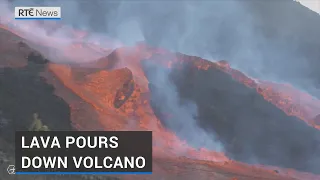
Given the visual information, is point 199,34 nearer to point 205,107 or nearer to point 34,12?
point 205,107

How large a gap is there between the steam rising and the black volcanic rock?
13 centimetres

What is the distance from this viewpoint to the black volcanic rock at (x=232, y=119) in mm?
15883

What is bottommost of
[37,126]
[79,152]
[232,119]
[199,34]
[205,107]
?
[79,152]

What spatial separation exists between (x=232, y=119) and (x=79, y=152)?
604cm

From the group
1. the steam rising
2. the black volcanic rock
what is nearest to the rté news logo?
the steam rising

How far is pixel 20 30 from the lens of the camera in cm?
1591

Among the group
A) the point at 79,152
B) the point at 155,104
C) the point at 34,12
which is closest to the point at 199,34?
the point at 155,104

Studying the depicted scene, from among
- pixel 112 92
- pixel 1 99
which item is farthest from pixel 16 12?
pixel 112 92

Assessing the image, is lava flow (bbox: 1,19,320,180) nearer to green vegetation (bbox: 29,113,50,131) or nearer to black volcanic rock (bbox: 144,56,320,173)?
black volcanic rock (bbox: 144,56,320,173)

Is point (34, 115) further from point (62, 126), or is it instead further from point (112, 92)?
point (112, 92)

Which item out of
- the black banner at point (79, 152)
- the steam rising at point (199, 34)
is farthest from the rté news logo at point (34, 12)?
the black banner at point (79, 152)

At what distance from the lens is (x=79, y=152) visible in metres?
13.4

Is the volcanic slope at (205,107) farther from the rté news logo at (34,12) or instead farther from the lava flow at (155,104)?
the rté news logo at (34,12)

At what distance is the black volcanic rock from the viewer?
15883 millimetres
